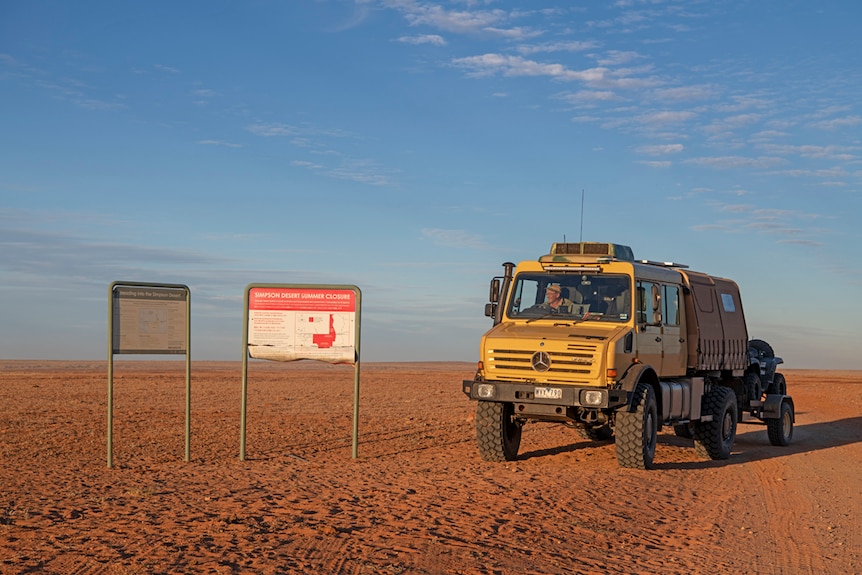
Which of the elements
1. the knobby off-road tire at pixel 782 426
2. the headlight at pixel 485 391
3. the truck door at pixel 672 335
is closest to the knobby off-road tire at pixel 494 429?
the headlight at pixel 485 391

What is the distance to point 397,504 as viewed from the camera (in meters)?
10.7

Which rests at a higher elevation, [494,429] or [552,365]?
[552,365]

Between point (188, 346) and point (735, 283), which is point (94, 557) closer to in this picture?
point (188, 346)

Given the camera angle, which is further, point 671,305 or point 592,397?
point 671,305

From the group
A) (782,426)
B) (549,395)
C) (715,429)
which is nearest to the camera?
(549,395)

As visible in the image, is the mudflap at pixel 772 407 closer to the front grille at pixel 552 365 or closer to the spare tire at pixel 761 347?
the spare tire at pixel 761 347

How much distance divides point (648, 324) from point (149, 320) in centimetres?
758

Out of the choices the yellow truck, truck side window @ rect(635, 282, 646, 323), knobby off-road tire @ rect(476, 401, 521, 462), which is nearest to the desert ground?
knobby off-road tire @ rect(476, 401, 521, 462)

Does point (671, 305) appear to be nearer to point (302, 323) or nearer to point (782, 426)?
point (782, 426)

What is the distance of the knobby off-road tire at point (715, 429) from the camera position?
1722 cm

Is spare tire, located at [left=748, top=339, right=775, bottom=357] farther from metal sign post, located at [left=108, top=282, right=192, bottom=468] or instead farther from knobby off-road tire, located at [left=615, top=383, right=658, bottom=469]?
metal sign post, located at [left=108, top=282, right=192, bottom=468]

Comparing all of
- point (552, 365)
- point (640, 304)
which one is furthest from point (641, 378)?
point (552, 365)

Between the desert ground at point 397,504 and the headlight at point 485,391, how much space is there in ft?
3.57

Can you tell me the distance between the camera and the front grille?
1395 centimetres
